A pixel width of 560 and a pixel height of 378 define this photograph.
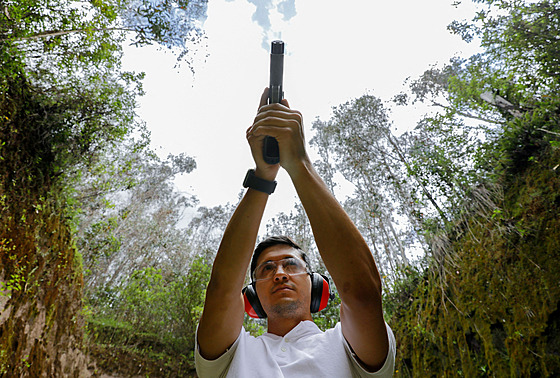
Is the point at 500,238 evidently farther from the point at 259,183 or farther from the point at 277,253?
the point at 259,183

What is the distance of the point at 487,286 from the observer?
3029 mm

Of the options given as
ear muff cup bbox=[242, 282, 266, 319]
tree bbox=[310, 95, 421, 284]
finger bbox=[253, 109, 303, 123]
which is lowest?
ear muff cup bbox=[242, 282, 266, 319]

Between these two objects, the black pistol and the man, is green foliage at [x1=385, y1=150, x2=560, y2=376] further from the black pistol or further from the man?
the black pistol

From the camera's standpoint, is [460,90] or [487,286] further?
[460,90]

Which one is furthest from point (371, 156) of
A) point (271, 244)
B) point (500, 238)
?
point (271, 244)

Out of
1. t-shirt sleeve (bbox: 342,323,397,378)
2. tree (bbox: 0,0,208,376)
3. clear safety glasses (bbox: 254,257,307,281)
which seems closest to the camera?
t-shirt sleeve (bbox: 342,323,397,378)

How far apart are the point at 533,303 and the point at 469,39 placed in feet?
31.2

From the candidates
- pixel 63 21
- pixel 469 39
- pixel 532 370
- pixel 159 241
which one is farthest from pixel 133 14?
pixel 159 241

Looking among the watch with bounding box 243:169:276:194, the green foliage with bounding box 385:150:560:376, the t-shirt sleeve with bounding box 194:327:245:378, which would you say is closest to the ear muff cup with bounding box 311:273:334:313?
the t-shirt sleeve with bounding box 194:327:245:378

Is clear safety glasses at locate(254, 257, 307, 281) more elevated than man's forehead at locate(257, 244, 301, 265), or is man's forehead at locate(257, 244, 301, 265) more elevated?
man's forehead at locate(257, 244, 301, 265)

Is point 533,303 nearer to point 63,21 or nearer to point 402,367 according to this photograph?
point 402,367

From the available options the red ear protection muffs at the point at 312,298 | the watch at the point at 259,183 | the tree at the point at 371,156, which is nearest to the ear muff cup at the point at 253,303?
the red ear protection muffs at the point at 312,298

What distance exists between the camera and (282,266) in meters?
1.62

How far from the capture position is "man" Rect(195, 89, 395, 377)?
3.10 ft
